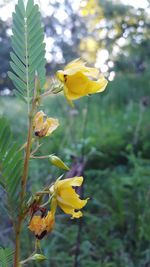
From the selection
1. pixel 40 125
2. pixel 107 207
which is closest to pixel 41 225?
pixel 40 125

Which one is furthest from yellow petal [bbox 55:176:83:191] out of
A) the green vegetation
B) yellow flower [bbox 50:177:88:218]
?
the green vegetation

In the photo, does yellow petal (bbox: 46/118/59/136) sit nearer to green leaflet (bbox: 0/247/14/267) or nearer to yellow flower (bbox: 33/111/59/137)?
yellow flower (bbox: 33/111/59/137)

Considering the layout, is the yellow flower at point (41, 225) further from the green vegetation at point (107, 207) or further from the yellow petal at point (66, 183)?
the green vegetation at point (107, 207)

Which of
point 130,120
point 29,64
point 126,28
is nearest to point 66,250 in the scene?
point 126,28

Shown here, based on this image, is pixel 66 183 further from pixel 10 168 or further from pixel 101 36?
pixel 101 36

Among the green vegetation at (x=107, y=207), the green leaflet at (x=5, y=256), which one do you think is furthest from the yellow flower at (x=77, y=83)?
the green vegetation at (x=107, y=207)

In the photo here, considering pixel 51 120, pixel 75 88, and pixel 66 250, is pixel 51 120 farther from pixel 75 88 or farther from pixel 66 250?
pixel 66 250
